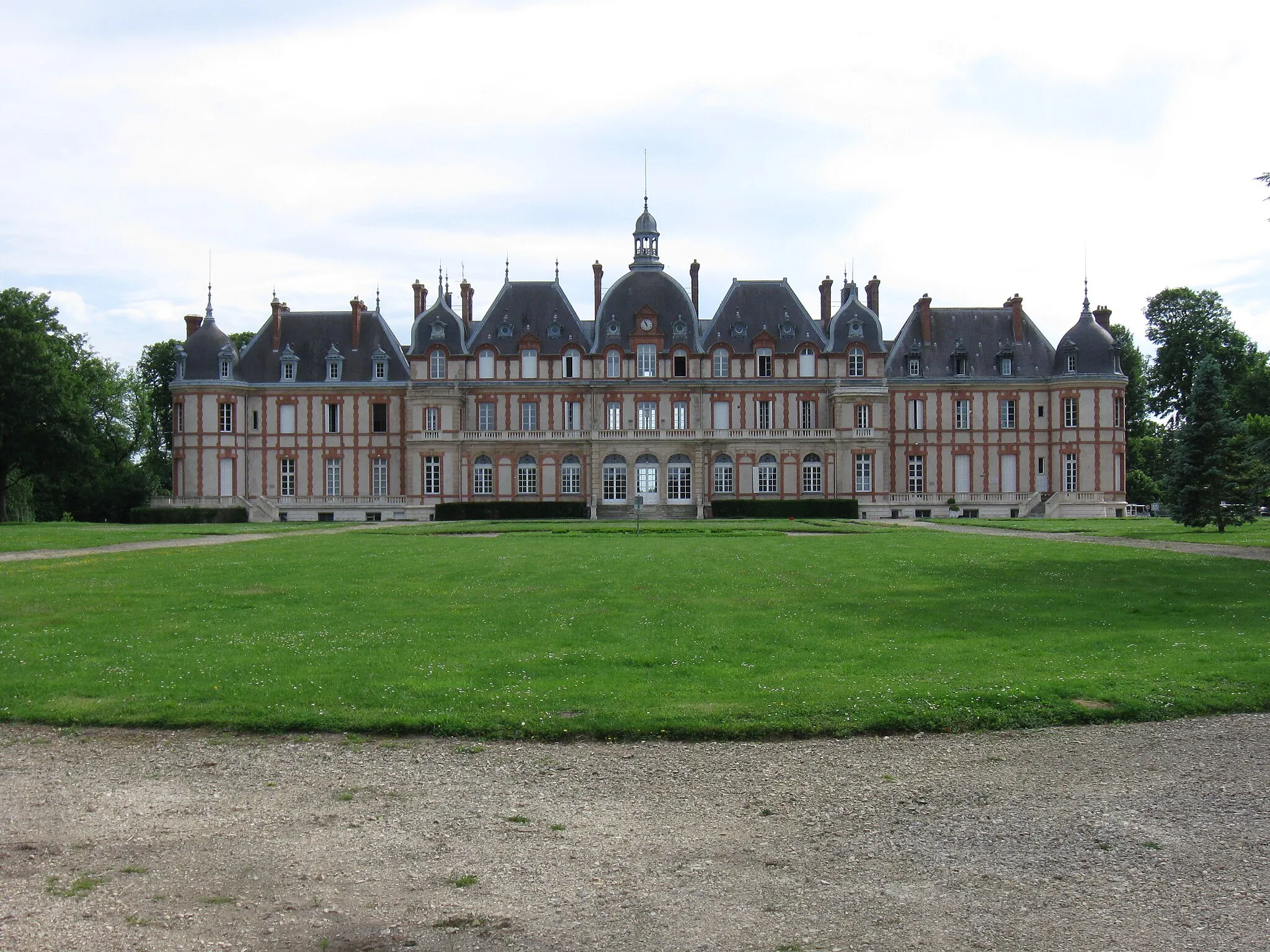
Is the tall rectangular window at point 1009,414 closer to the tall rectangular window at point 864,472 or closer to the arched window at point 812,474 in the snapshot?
the tall rectangular window at point 864,472

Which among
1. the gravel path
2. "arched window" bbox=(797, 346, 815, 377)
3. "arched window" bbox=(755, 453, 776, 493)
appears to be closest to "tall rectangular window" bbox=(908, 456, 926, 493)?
"arched window" bbox=(797, 346, 815, 377)

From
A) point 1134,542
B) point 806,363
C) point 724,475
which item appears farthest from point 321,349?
point 1134,542

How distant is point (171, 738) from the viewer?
30.1ft

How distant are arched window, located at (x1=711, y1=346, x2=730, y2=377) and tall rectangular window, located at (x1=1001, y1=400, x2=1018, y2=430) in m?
15.7

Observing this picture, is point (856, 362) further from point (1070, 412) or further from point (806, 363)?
point (1070, 412)

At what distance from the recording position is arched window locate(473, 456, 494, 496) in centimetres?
6144

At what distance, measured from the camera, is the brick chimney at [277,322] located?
62.3 m

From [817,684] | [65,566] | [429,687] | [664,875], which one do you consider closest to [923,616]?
[817,684]

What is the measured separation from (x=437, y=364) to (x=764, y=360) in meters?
18.5

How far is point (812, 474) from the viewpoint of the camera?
6128 centimetres

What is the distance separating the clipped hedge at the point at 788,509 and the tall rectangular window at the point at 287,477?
23902 millimetres

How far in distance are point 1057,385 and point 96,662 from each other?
189ft

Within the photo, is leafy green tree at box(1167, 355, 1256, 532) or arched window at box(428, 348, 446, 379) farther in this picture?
arched window at box(428, 348, 446, 379)

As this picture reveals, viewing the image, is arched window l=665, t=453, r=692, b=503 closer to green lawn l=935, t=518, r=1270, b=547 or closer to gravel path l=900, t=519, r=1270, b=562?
green lawn l=935, t=518, r=1270, b=547
